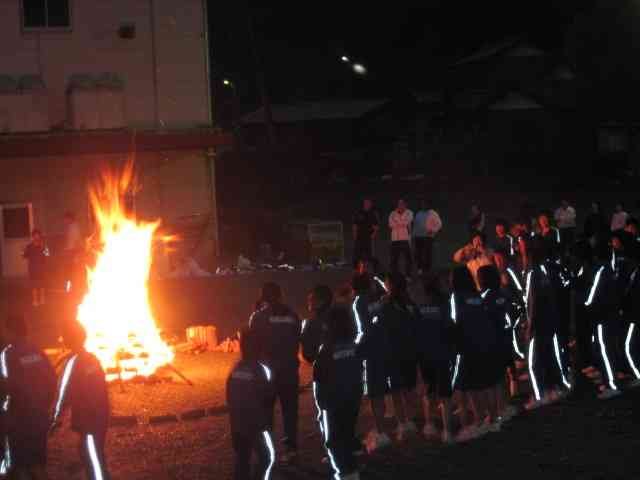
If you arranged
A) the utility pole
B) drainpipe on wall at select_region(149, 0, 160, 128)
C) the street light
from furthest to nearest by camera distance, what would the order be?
the street light < the utility pole < drainpipe on wall at select_region(149, 0, 160, 128)

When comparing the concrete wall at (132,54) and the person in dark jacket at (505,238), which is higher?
the concrete wall at (132,54)

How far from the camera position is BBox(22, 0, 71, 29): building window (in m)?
25.2

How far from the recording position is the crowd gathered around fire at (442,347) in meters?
9.57

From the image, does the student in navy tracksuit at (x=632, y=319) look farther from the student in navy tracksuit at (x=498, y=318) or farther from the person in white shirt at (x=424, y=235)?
the person in white shirt at (x=424, y=235)

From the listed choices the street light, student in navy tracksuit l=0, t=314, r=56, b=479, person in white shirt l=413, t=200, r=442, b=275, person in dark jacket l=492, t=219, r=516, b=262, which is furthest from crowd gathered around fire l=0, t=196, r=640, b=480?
the street light

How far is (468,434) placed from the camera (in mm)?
11148

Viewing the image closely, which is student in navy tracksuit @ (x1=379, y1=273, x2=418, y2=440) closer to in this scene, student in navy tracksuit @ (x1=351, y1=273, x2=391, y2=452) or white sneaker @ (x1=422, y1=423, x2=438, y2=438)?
student in navy tracksuit @ (x1=351, y1=273, x2=391, y2=452)

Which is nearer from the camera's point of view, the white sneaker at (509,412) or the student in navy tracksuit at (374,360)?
the student in navy tracksuit at (374,360)

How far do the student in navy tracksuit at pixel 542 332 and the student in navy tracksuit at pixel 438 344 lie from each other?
1714 millimetres

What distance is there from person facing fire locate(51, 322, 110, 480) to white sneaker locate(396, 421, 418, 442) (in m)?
3.47

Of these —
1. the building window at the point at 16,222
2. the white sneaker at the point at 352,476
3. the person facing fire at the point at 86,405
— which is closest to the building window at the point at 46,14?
the building window at the point at 16,222

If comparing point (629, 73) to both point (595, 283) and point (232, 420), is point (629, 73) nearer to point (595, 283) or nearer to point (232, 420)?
point (595, 283)

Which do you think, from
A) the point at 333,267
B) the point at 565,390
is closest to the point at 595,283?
the point at 565,390

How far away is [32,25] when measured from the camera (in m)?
25.2
